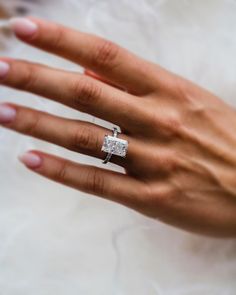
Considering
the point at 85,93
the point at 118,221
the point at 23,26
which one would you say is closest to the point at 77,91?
the point at 85,93

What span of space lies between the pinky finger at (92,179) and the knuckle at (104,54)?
0.16 metres

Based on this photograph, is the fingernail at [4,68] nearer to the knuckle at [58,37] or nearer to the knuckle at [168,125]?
the knuckle at [58,37]

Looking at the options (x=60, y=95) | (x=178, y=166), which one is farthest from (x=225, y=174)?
(x=60, y=95)

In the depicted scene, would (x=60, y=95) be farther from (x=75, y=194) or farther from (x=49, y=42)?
(x=75, y=194)

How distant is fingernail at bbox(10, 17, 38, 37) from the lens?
618 mm

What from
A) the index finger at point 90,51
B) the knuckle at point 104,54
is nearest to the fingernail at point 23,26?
the index finger at point 90,51

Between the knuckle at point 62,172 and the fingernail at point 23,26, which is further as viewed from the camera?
the knuckle at point 62,172

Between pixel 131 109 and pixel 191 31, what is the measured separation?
0.77ft

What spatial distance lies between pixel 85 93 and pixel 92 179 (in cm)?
14

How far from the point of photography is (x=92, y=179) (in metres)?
0.74

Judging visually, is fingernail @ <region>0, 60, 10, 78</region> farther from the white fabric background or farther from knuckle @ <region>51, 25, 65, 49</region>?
the white fabric background

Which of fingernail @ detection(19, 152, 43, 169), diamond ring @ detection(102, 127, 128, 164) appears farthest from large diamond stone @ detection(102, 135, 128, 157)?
fingernail @ detection(19, 152, 43, 169)

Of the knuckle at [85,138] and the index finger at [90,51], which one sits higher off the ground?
the index finger at [90,51]

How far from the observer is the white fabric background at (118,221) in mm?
828
